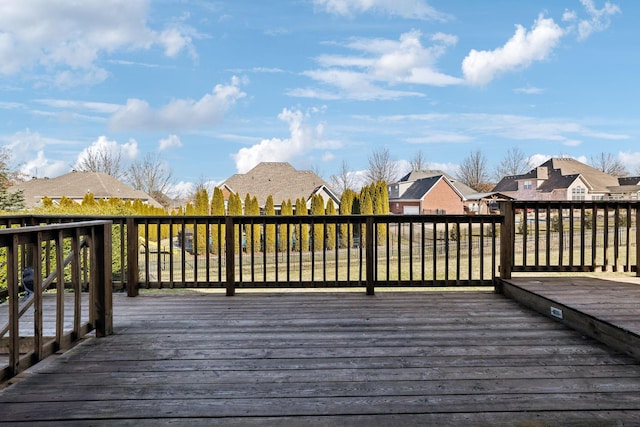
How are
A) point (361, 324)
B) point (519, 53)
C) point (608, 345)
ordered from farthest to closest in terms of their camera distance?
1. point (519, 53)
2. point (361, 324)
3. point (608, 345)

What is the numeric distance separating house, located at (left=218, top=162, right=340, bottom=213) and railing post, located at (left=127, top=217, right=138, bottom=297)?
66.1 ft

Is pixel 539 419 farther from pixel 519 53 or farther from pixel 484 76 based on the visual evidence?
pixel 484 76

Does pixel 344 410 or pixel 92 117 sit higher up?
pixel 92 117

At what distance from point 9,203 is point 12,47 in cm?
765

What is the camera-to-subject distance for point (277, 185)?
26.1 metres

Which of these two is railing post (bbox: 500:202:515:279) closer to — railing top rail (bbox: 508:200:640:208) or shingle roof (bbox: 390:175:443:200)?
railing top rail (bbox: 508:200:640:208)

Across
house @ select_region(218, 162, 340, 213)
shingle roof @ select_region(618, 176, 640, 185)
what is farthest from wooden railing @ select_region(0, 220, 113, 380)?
shingle roof @ select_region(618, 176, 640, 185)

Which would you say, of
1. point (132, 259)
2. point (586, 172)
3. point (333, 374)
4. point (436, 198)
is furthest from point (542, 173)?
point (333, 374)

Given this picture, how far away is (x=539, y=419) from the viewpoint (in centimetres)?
182

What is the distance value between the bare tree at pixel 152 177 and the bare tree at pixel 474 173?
98.4ft

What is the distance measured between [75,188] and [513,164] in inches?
1577

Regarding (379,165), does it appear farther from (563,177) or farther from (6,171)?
(6,171)

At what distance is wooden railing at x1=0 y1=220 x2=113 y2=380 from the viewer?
2217 mm

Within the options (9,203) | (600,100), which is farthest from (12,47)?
(600,100)
